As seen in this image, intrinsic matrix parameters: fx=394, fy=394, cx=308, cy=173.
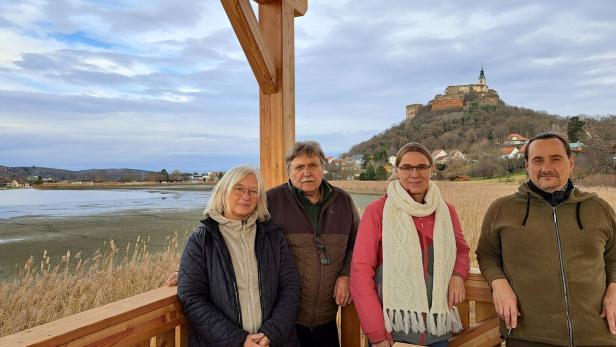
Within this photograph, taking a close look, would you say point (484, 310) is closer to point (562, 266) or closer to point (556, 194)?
point (562, 266)

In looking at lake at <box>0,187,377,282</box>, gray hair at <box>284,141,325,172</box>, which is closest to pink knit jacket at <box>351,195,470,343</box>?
gray hair at <box>284,141,325,172</box>

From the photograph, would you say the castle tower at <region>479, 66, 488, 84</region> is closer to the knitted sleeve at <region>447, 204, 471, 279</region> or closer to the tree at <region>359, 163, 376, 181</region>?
the tree at <region>359, 163, 376, 181</region>

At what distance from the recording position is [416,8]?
588cm

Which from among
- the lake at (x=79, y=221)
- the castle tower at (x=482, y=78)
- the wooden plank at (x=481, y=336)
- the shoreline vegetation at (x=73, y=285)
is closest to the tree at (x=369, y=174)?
the lake at (x=79, y=221)

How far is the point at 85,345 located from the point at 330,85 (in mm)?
5772

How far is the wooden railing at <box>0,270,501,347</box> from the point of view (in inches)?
42.1

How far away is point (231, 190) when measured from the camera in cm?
148

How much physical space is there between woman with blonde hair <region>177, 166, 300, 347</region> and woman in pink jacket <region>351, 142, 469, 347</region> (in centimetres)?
29

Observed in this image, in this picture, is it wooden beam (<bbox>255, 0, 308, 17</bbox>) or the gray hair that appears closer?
the gray hair

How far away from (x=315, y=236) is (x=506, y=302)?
2.48 feet

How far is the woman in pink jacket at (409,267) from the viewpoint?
148 cm

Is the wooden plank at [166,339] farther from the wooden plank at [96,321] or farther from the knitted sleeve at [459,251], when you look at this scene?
the knitted sleeve at [459,251]

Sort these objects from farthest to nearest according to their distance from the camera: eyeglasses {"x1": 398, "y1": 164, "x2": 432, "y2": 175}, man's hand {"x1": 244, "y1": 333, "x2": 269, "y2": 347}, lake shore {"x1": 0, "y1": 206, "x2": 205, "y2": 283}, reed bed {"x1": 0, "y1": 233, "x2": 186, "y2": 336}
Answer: lake shore {"x1": 0, "y1": 206, "x2": 205, "y2": 283}
reed bed {"x1": 0, "y1": 233, "x2": 186, "y2": 336}
eyeglasses {"x1": 398, "y1": 164, "x2": 432, "y2": 175}
man's hand {"x1": 244, "y1": 333, "x2": 269, "y2": 347}

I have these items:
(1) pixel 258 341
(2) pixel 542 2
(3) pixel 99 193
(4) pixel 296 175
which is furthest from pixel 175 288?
(3) pixel 99 193
